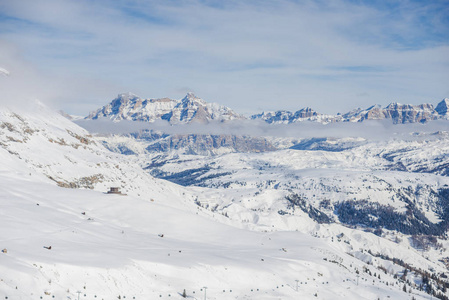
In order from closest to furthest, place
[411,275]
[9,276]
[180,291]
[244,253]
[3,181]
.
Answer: [9,276] → [180,291] → [244,253] → [3,181] → [411,275]

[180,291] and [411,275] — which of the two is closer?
[180,291]

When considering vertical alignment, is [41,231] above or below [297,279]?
above

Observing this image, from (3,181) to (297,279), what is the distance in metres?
74.7

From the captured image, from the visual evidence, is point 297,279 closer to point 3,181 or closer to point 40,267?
point 40,267

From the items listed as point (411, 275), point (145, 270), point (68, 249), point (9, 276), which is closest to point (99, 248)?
point (68, 249)

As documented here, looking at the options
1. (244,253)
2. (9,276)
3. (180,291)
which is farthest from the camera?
(244,253)

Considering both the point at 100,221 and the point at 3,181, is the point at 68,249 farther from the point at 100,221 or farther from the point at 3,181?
the point at 3,181

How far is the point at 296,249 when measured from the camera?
347 ft

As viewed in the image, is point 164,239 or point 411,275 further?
point 411,275

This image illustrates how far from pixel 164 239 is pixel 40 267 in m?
40.4

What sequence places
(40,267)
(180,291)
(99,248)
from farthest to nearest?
(99,248), (180,291), (40,267)

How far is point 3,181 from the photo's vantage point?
105 metres

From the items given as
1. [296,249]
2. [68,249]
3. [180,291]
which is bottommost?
[296,249]

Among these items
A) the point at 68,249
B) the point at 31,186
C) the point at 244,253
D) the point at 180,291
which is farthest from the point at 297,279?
the point at 31,186
